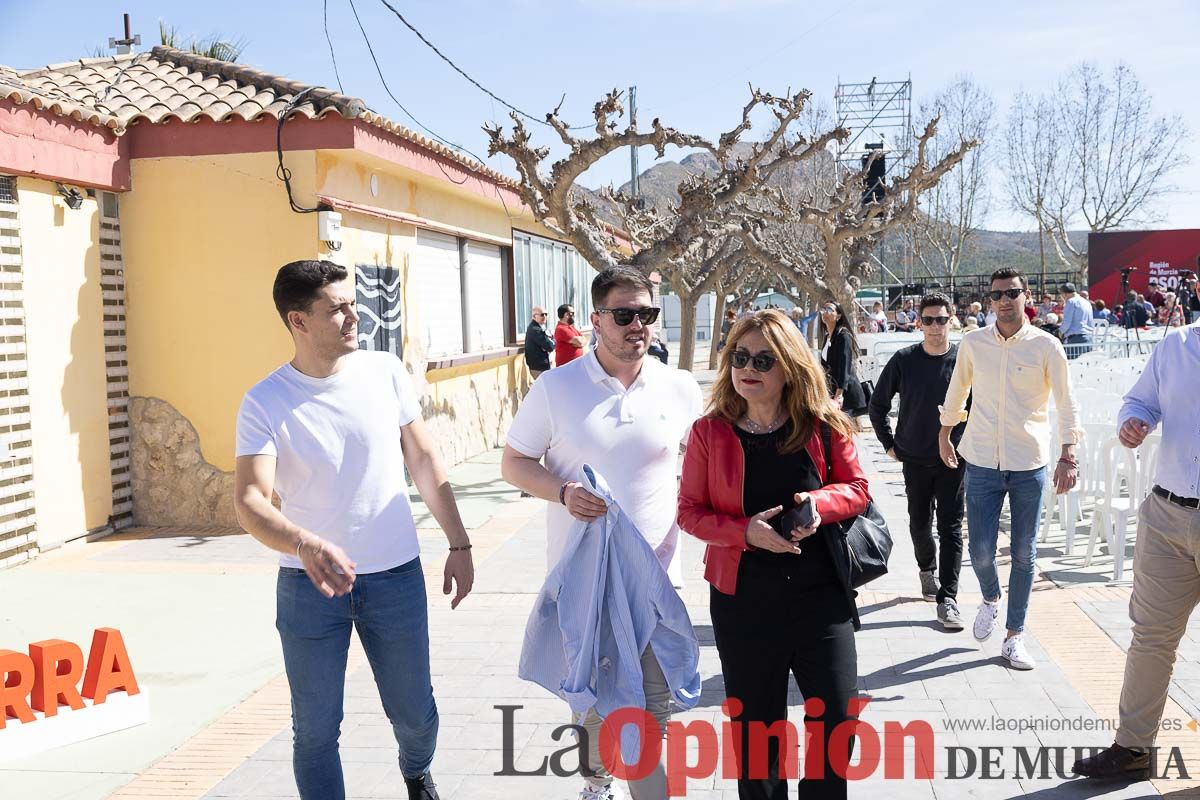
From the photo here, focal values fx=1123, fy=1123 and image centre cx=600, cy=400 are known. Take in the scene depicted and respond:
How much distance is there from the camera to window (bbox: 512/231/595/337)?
1736cm

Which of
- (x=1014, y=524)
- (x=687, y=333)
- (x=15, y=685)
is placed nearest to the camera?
(x=15, y=685)

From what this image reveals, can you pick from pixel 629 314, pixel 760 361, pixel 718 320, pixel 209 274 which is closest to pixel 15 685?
pixel 629 314

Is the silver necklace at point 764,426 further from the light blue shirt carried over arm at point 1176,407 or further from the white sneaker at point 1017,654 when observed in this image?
the white sneaker at point 1017,654

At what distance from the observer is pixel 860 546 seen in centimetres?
337

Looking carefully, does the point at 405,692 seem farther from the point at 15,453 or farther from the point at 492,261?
the point at 492,261

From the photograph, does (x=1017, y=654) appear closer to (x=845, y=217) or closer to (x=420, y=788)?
(x=420, y=788)

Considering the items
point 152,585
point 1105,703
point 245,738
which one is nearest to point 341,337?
point 245,738

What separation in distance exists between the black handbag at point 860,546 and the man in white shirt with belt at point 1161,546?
1.11m

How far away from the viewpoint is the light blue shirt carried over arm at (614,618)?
336 cm

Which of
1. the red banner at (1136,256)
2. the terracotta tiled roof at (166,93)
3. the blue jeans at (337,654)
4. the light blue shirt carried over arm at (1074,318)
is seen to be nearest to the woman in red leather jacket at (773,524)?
the blue jeans at (337,654)

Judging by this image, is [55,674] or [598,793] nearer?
[598,793]

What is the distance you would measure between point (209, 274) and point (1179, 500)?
25.7ft

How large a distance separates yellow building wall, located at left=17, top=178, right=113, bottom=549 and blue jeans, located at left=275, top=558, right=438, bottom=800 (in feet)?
19.2

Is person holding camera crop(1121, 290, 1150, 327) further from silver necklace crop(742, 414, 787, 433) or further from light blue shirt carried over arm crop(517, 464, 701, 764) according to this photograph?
light blue shirt carried over arm crop(517, 464, 701, 764)
